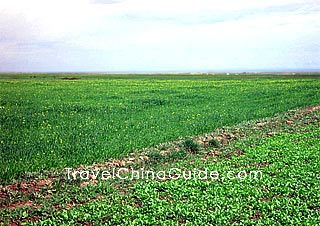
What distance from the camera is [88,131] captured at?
48.5 ft

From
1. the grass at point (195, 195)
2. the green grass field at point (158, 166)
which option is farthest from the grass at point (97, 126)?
the grass at point (195, 195)

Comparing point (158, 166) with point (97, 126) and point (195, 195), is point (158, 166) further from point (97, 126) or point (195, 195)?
point (97, 126)

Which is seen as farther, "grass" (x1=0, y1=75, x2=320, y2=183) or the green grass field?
"grass" (x1=0, y1=75, x2=320, y2=183)

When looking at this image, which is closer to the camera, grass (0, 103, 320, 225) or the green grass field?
grass (0, 103, 320, 225)

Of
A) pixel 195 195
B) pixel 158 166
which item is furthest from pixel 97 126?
pixel 195 195

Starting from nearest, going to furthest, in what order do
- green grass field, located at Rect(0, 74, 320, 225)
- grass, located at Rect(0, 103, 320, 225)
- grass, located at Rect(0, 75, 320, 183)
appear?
grass, located at Rect(0, 103, 320, 225)
green grass field, located at Rect(0, 74, 320, 225)
grass, located at Rect(0, 75, 320, 183)

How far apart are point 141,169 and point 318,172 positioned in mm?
4806

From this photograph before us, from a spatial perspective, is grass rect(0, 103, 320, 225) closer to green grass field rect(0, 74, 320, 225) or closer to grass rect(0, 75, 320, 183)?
green grass field rect(0, 74, 320, 225)

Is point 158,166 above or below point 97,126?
below

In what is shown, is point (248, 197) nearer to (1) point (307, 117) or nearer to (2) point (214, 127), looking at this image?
(2) point (214, 127)

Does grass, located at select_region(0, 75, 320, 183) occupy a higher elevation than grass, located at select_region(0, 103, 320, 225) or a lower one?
higher

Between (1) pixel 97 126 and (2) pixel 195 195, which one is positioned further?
(1) pixel 97 126

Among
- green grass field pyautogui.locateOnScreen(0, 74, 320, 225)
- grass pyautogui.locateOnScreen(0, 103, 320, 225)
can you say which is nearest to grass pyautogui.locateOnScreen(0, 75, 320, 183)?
green grass field pyautogui.locateOnScreen(0, 74, 320, 225)

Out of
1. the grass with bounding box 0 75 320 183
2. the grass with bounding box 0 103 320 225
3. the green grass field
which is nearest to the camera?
the grass with bounding box 0 103 320 225
